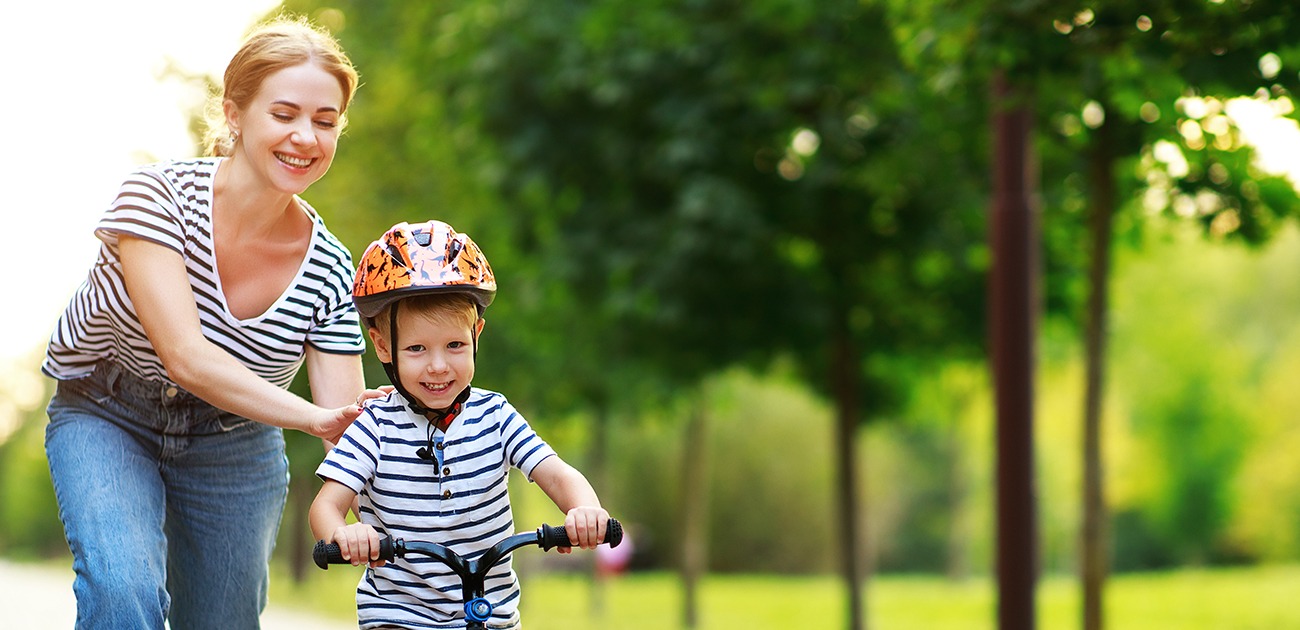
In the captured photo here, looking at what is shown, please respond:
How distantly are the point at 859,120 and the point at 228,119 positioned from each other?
24.9 ft

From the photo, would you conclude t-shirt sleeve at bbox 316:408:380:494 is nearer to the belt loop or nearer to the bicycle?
the bicycle

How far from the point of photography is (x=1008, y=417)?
294 inches

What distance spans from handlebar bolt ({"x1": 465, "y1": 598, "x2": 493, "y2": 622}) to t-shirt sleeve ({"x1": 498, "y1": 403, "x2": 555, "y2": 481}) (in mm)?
281

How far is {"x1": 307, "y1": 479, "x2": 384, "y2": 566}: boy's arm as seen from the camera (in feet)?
9.27

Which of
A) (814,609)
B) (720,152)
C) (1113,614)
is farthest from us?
(814,609)

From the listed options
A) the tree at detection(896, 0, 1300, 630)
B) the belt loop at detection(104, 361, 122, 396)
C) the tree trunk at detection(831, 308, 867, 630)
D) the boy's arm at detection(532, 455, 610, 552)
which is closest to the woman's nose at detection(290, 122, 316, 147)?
the belt loop at detection(104, 361, 122, 396)

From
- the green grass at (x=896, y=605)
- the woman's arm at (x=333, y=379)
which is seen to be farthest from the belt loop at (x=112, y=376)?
the green grass at (x=896, y=605)

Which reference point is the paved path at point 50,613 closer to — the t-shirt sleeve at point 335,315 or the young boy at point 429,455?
the t-shirt sleeve at point 335,315

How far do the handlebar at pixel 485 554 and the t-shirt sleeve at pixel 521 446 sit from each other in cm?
18

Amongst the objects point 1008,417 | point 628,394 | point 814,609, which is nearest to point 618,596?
point 814,609

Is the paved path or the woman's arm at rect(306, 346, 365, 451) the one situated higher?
the woman's arm at rect(306, 346, 365, 451)

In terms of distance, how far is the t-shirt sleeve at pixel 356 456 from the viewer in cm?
301

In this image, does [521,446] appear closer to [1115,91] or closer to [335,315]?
[335,315]

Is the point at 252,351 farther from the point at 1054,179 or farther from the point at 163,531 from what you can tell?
the point at 1054,179
